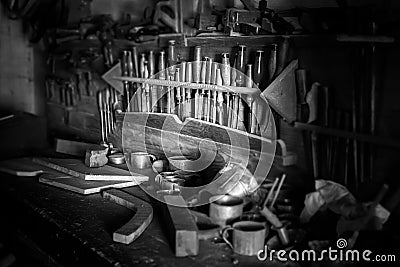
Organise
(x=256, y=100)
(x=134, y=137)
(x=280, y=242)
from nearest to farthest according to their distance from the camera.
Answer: (x=280, y=242) < (x=256, y=100) < (x=134, y=137)

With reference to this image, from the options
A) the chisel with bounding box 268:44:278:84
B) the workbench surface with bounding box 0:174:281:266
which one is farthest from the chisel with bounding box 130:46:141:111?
the chisel with bounding box 268:44:278:84

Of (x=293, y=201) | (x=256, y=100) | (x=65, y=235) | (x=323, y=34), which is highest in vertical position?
(x=323, y=34)

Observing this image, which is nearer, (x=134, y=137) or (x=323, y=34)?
(x=323, y=34)

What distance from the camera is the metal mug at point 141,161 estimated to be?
89.8 inches

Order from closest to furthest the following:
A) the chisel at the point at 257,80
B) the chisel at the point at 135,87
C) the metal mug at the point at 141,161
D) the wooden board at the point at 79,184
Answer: the chisel at the point at 257,80, the wooden board at the point at 79,184, the metal mug at the point at 141,161, the chisel at the point at 135,87

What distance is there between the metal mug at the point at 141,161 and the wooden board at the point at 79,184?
162 millimetres

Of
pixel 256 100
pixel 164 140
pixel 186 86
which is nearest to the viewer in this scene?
pixel 256 100

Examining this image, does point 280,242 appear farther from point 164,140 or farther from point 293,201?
point 164,140

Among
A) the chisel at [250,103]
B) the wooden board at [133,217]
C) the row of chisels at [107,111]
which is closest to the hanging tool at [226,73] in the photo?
the chisel at [250,103]

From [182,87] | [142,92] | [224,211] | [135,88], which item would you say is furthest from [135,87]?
[224,211]

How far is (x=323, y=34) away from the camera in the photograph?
1.52 m

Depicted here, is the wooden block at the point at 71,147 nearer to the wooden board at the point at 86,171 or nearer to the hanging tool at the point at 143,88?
the wooden board at the point at 86,171

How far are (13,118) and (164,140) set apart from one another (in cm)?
128

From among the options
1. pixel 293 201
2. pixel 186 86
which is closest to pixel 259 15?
pixel 186 86
